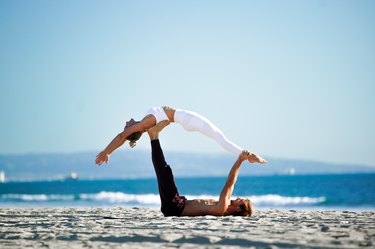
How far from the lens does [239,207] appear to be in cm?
814

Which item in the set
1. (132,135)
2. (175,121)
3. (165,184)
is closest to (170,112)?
(175,121)

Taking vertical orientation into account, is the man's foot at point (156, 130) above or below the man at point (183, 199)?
above

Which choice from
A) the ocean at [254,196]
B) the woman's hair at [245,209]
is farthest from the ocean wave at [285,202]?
the woman's hair at [245,209]

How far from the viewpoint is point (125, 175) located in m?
176

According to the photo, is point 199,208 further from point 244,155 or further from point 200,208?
point 244,155

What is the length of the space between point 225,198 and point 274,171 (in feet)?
617

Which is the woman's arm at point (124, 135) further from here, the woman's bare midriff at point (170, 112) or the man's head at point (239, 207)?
the man's head at point (239, 207)

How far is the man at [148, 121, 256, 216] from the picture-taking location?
769 centimetres

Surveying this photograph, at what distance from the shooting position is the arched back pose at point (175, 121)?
7.80 meters

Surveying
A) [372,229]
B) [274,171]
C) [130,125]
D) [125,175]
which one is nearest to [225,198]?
[130,125]

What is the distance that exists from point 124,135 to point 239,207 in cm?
206

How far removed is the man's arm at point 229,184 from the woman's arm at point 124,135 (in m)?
1.37

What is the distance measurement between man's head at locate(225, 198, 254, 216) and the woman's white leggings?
883 mm

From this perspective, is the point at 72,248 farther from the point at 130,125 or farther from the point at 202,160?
the point at 202,160
